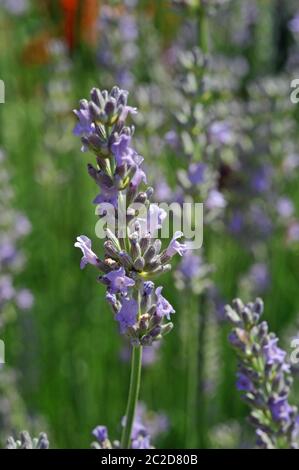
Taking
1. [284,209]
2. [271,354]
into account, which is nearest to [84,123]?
[271,354]

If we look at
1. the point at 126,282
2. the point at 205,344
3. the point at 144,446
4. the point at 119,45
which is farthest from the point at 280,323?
the point at 126,282

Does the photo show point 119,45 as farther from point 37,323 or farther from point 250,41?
point 250,41

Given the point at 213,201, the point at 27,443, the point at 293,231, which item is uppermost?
the point at 293,231

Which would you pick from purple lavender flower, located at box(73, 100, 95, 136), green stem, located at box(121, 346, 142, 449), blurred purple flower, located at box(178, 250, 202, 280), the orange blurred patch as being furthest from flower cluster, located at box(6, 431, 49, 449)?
the orange blurred patch

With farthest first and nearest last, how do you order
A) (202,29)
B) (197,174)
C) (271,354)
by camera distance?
(202,29)
(197,174)
(271,354)

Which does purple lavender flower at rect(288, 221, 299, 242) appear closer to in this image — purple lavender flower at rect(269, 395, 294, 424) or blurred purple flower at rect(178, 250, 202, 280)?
blurred purple flower at rect(178, 250, 202, 280)

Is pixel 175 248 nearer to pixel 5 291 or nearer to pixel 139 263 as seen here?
pixel 139 263

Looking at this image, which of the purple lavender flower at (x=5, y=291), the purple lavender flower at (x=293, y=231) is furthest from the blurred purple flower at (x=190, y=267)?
the purple lavender flower at (x=293, y=231)
